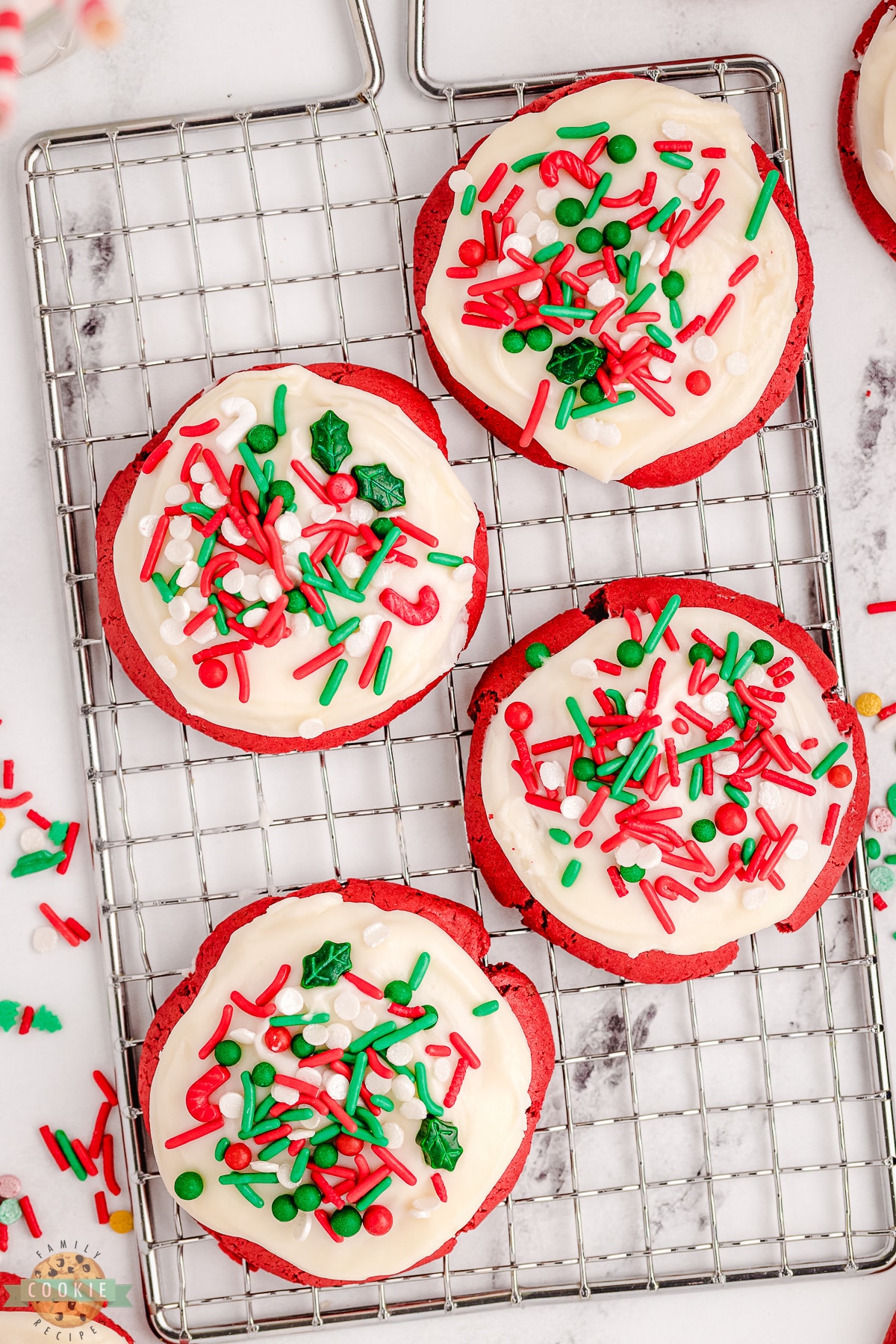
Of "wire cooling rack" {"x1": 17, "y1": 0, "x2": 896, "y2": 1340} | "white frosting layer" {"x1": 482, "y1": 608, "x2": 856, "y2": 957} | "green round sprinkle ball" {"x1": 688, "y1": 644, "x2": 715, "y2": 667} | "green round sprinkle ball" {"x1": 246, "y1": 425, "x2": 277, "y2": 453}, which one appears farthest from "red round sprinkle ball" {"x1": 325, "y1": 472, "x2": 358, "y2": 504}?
"green round sprinkle ball" {"x1": 688, "y1": 644, "x2": 715, "y2": 667}

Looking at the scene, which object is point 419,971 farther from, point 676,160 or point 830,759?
point 676,160

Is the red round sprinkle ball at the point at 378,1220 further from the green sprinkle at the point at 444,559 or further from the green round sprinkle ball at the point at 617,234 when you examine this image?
the green round sprinkle ball at the point at 617,234

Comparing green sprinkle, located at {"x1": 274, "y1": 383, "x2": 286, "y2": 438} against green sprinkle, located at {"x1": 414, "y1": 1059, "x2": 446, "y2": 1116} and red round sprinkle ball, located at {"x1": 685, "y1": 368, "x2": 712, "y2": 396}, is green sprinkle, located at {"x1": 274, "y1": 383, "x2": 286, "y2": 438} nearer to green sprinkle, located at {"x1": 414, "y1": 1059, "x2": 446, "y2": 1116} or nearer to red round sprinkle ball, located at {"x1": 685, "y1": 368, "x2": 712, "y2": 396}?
red round sprinkle ball, located at {"x1": 685, "y1": 368, "x2": 712, "y2": 396}

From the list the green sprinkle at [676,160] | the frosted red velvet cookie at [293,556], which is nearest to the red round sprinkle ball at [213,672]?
the frosted red velvet cookie at [293,556]

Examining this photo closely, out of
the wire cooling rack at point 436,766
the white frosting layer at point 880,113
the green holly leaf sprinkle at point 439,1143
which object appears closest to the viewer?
the green holly leaf sprinkle at point 439,1143

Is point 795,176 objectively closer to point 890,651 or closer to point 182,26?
point 890,651

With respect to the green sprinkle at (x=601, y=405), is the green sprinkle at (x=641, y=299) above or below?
above

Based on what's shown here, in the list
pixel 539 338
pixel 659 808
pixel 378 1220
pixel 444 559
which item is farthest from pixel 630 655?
pixel 378 1220
